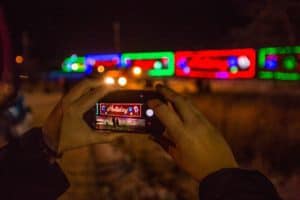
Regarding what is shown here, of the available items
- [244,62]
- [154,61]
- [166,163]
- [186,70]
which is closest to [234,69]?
[244,62]

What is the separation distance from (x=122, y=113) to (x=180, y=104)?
49 cm

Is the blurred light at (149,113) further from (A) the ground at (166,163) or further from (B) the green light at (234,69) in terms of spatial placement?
(B) the green light at (234,69)

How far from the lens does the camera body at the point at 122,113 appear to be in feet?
6.06

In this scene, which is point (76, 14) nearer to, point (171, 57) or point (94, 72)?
point (171, 57)

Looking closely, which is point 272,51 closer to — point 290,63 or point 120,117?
point 290,63

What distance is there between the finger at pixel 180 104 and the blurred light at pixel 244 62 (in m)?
6.63

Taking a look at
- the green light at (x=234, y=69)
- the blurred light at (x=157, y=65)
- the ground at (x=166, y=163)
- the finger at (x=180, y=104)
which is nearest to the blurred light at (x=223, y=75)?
the green light at (x=234, y=69)

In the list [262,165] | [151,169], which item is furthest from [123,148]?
[262,165]

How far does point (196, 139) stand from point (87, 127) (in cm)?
54

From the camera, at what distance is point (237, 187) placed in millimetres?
1242

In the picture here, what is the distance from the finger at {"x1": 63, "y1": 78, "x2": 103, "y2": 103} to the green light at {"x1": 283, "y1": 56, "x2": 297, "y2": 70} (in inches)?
225

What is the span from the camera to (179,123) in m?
1.46

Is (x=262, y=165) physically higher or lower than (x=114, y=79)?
lower

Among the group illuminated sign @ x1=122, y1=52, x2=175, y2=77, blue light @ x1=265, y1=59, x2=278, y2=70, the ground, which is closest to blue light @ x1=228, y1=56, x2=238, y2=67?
blue light @ x1=265, y1=59, x2=278, y2=70
